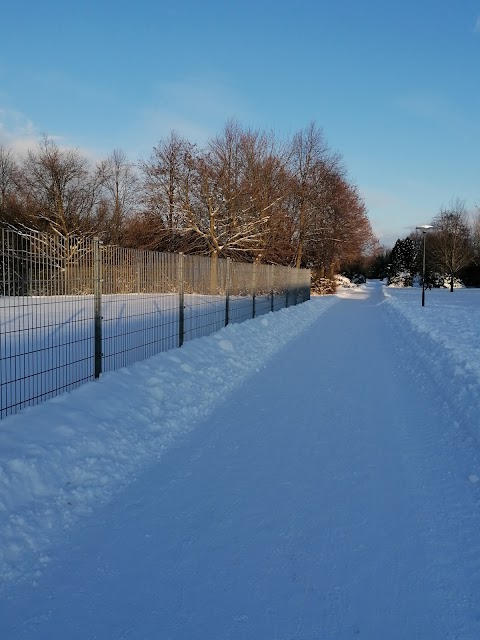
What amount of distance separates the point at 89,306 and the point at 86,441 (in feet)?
9.38

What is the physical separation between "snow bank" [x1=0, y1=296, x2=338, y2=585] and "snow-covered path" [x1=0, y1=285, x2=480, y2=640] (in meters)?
0.22

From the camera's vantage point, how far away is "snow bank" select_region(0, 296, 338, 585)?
3449 mm

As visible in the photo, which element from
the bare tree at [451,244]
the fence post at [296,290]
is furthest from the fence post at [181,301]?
the bare tree at [451,244]

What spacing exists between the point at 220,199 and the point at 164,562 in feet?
91.1

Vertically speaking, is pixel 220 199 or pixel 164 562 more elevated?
pixel 220 199

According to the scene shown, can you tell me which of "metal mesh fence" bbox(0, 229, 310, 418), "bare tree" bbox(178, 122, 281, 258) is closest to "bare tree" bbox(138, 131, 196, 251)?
"bare tree" bbox(178, 122, 281, 258)

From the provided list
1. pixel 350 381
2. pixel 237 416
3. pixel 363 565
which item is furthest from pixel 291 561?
pixel 350 381

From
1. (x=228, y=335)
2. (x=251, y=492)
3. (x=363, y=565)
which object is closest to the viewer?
(x=363, y=565)

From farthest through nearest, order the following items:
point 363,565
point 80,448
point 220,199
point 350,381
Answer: point 220,199
point 350,381
point 80,448
point 363,565

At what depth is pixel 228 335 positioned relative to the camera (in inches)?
475

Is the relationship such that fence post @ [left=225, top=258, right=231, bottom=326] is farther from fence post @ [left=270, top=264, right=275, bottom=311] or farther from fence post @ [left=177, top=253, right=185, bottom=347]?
fence post @ [left=270, top=264, right=275, bottom=311]

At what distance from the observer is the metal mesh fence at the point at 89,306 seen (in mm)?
5719

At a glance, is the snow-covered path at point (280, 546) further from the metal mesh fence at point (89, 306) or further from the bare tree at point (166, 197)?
the bare tree at point (166, 197)

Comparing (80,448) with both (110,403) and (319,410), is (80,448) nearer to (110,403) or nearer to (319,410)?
(110,403)
